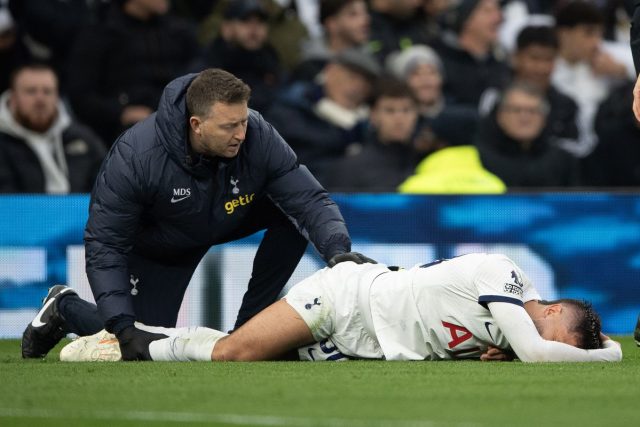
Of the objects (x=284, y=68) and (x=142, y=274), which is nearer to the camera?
(x=142, y=274)

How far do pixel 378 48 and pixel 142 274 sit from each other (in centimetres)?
550

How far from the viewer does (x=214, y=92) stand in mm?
7238

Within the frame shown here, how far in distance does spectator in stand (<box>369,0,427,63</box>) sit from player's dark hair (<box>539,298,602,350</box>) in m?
6.65

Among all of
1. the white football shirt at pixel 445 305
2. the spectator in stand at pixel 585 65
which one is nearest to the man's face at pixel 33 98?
the white football shirt at pixel 445 305

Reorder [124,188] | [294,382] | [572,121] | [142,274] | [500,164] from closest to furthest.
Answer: [294,382], [124,188], [142,274], [500,164], [572,121]

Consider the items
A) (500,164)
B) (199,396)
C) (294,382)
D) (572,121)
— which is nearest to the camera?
(199,396)

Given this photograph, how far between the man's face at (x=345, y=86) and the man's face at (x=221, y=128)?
206 inches

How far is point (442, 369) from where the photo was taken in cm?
661

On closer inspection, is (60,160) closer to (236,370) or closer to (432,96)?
(432,96)

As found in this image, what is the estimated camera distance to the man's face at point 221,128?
7230mm

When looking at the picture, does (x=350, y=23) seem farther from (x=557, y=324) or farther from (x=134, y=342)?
(x=557, y=324)

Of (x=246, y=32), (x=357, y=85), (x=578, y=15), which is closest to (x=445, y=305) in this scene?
(x=357, y=85)

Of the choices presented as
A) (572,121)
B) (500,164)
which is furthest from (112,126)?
(572,121)

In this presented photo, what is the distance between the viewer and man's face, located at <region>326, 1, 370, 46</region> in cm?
1293
